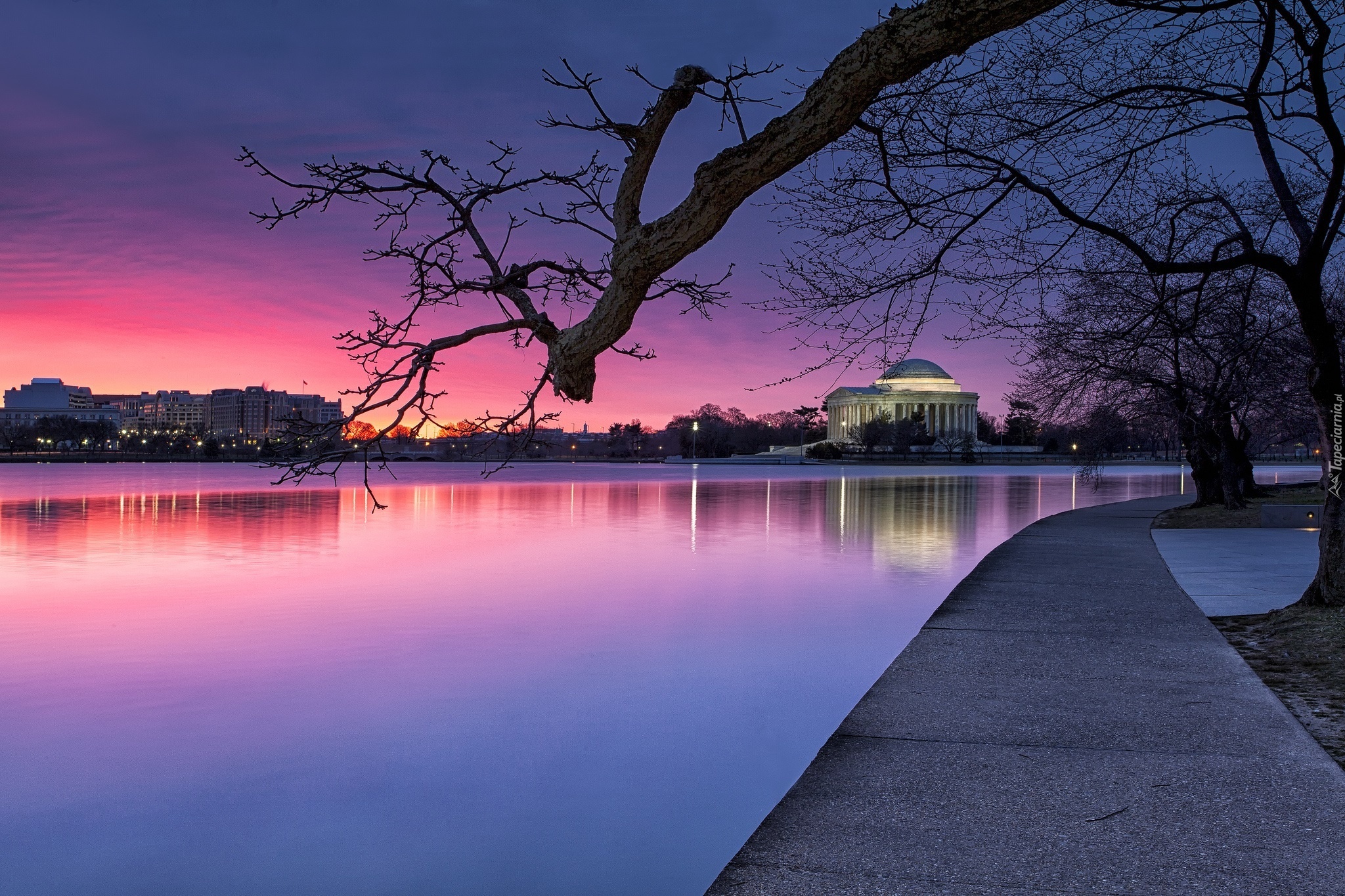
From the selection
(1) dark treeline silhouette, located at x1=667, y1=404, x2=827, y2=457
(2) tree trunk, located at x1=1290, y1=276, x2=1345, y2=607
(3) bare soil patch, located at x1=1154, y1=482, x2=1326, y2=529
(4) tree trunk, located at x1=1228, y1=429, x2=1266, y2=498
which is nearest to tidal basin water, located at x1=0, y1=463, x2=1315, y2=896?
(2) tree trunk, located at x1=1290, y1=276, x2=1345, y2=607

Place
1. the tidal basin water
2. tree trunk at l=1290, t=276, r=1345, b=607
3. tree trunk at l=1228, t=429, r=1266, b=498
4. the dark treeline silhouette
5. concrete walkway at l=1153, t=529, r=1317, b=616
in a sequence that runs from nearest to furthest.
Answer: the tidal basin water → tree trunk at l=1290, t=276, r=1345, b=607 → concrete walkway at l=1153, t=529, r=1317, b=616 → tree trunk at l=1228, t=429, r=1266, b=498 → the dark treeline silhouette

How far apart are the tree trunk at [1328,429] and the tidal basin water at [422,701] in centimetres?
449

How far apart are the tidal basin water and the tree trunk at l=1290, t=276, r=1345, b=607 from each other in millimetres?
4488

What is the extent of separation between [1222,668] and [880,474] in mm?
70785

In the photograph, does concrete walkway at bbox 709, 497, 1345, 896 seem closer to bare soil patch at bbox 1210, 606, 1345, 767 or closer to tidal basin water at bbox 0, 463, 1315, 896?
bare soil patch at bbox 1210, 606, 1345, 767

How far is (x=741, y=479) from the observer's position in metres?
64.1

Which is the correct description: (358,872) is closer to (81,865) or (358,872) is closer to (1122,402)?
(81,865)

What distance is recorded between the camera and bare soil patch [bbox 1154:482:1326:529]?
24.9m

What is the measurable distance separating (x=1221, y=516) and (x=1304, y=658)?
66.1 ft

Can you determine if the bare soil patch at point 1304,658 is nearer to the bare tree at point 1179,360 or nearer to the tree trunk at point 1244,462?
the bare tree at point 1179,360

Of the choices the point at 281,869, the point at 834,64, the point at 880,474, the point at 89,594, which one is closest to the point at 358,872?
the point at 281,869

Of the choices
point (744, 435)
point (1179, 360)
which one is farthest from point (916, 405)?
point (1179, 360)

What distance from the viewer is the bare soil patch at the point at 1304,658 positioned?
7.37 meters

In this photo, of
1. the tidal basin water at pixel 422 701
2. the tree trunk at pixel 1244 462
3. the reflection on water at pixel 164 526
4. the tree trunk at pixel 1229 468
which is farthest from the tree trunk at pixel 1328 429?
the tree trunk at pixel 1244 462
